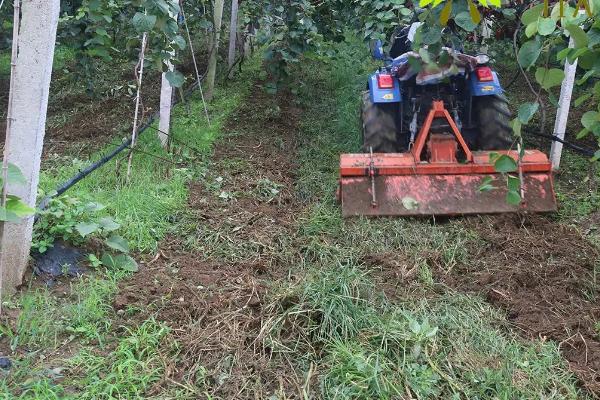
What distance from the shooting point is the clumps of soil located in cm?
309

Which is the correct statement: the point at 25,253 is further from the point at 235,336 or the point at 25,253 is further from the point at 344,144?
the point at 344,144

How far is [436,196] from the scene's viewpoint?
4680mm

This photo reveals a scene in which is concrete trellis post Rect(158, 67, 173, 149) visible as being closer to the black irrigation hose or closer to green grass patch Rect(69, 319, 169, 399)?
the black irrigation hose

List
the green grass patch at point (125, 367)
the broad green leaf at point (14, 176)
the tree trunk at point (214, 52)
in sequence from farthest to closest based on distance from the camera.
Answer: the tree trunk at point (214, 52) < the broad green leaf at point (14, 176) < the green grass patch at point (125, 367)

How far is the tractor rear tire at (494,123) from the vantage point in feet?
17.7

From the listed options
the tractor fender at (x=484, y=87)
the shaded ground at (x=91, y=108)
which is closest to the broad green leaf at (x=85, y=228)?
the shaded ground at (x=91, y=108)

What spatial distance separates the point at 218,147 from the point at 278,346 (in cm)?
353

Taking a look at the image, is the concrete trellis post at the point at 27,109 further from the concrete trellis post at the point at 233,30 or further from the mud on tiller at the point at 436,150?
the concrete trellis post at the point at 233,30

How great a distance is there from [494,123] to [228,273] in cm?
291

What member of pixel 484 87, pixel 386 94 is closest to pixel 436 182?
pixel 386 94

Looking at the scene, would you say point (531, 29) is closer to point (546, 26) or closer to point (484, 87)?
point (546, 26)

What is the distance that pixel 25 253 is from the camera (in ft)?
10.8

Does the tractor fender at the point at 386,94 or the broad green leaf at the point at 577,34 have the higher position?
the broad green leaf at the point at 577,34

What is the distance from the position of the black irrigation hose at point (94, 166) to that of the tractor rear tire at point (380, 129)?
207cm
